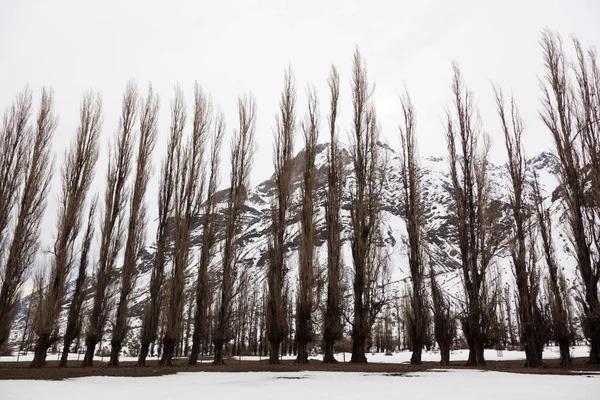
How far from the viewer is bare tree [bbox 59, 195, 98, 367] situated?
727 inches

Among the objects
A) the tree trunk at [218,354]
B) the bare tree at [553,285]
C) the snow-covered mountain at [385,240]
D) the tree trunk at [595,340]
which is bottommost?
the tree trunk at [218,354]

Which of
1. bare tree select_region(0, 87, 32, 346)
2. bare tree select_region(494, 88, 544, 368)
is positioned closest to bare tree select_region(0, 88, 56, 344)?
bare tree select_region(0, 87, 32, 346)

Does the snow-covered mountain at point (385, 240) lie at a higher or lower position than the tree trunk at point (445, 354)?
higher

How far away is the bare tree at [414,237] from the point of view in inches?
724

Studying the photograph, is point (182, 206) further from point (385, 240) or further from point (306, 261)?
point (385, 240)

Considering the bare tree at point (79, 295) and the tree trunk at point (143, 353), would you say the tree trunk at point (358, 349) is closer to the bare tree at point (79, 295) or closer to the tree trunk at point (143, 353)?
the tree trunk at point (143, 353)

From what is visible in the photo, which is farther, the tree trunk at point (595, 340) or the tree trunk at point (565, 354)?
the tree trunk at point (565, 354)

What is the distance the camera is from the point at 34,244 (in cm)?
1758

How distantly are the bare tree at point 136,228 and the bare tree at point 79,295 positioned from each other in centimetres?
208

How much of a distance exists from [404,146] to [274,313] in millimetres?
11634

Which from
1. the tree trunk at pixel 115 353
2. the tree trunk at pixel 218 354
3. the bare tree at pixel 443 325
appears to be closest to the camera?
the tree trunk at pixel 115 353

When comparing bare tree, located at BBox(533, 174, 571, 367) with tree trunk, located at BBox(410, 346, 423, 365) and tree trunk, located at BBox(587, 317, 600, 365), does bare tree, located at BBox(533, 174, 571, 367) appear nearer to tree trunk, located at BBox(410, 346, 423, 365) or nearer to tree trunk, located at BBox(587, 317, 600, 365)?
tree trunk, located at BBox(587, 317, 600, 365)

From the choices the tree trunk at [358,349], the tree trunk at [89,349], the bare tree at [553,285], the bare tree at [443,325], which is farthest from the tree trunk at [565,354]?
the tree trunk at [89,349]

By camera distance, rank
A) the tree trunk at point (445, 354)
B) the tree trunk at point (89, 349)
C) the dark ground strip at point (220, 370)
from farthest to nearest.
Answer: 1. the tree trunk at point (445, 354)
2. the tree trunk at point (89, 349)
3. the dark ground strip at point (220, 370)
